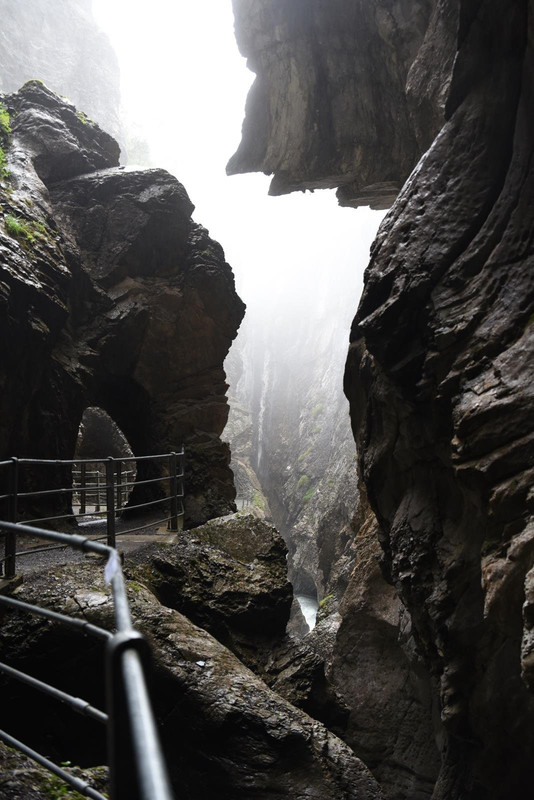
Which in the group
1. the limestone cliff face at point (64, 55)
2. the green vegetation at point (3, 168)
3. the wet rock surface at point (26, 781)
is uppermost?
the limestone cliff face at point (64, 55)

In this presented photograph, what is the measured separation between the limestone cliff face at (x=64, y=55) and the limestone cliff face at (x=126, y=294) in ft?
98.5

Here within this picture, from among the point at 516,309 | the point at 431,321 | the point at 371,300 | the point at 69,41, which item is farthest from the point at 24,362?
the point at 69,41

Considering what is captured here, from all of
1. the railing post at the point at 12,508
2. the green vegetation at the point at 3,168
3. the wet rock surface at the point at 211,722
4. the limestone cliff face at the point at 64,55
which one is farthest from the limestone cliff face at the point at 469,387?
the limestone cliff face at the point at 64,55

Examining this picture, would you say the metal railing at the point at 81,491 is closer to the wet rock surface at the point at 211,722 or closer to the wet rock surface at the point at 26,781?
the wet rock surface at the point at 211,722

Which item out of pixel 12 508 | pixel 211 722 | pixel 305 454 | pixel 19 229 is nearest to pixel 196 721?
pixel 211 722

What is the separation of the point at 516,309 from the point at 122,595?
13.3 feet

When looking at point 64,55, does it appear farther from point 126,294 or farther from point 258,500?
point 126,294

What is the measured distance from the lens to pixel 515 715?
4680 mm

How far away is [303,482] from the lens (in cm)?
3334

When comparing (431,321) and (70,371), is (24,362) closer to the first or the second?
(70,371)

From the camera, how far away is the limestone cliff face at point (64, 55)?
39281 mm

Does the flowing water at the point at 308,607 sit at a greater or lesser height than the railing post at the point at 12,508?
lesser

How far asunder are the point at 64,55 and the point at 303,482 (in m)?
36.8

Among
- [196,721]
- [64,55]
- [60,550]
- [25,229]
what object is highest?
[64,55]
